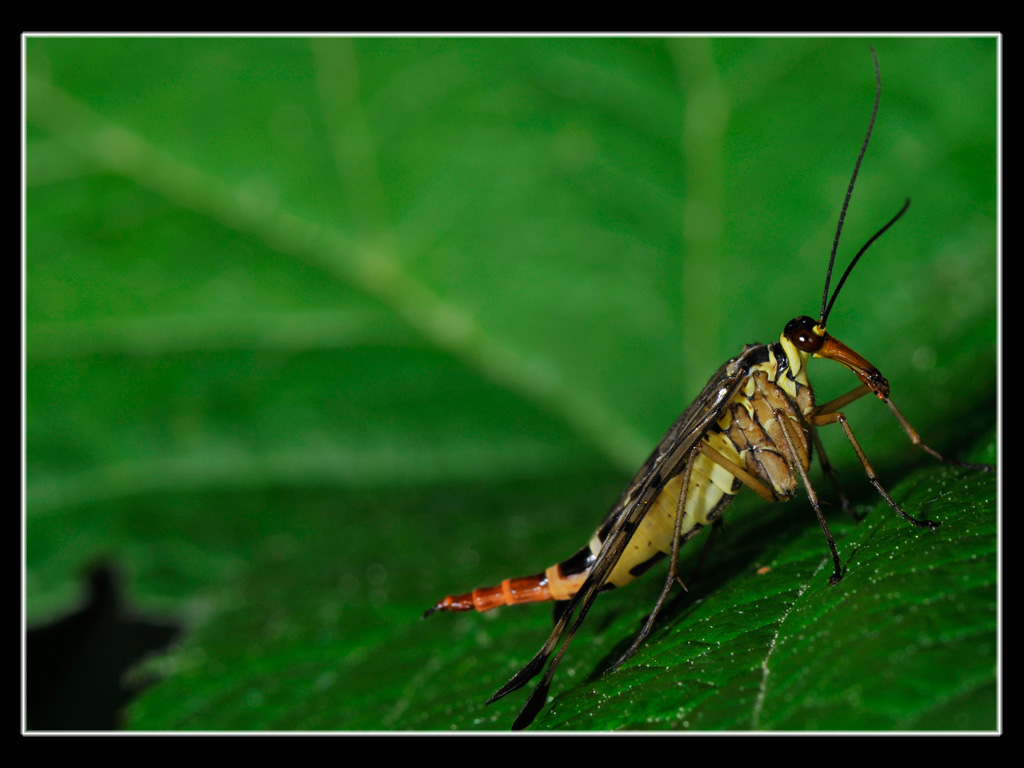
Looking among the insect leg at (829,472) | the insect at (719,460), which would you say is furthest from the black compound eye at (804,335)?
the insect leg at (829,472)

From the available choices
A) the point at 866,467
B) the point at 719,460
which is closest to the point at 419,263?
the point at 719,460

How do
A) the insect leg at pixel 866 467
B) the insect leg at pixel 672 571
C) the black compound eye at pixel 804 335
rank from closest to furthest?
the insect leg at pixel 866 467
the insect leg at pixel 672 571
the black compound eye at pixel 804 335

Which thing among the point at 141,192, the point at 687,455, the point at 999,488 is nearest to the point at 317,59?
the point at 141,192

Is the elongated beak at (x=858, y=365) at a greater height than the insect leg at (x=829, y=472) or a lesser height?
greater

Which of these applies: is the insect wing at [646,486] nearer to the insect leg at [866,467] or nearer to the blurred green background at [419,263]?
the insect leg at [866,467]

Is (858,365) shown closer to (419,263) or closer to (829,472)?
(829,472)

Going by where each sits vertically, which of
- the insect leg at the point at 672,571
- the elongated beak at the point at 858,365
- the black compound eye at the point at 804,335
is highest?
the black compound eye at the point at 804,335

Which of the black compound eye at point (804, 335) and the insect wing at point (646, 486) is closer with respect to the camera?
the insect wing at point (646, 486)
